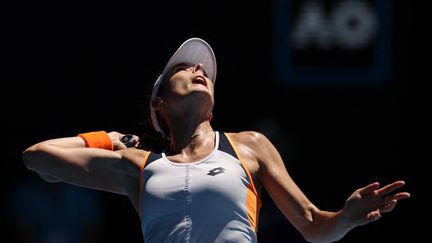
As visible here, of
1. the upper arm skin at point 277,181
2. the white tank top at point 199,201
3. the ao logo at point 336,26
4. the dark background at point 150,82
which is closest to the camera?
the white tank top at point 199,201

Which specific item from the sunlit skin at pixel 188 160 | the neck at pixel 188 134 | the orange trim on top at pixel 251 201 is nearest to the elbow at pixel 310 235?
the sunlit skin at pixel 188 160

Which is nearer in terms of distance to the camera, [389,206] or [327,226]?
[389,206]

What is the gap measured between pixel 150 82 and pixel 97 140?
9.79 ft

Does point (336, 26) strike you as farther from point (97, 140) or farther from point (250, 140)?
point (97, 140)

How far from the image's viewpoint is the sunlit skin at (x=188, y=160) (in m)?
4.69

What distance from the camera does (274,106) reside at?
803 centimetres

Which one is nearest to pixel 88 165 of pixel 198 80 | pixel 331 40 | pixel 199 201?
pixel 199 201

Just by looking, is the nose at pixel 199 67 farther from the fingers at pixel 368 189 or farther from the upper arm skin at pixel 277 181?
the fingers at pixel 368 189

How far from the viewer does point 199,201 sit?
454 cm

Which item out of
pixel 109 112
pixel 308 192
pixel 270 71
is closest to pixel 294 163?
pixel 308 192

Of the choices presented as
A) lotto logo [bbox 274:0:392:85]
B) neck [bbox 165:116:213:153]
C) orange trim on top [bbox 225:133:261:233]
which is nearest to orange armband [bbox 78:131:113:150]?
neck [bbox 165:116:213:153]

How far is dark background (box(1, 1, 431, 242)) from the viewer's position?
7.96 meters

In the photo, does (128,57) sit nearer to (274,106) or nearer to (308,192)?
(274,106)

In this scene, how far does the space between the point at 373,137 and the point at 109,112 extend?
2000 mm
